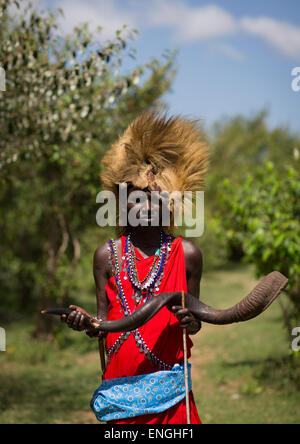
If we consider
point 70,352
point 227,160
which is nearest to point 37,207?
point 70,352

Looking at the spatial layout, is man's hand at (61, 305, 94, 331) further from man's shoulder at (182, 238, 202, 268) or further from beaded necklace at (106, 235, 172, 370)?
man's shoulder at (182, 238, 202, 268)

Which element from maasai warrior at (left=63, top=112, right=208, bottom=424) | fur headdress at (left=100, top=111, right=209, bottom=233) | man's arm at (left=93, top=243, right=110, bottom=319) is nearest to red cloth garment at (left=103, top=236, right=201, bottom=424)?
maasai warrior at (left=63, top=112, right=208, bottom=424)

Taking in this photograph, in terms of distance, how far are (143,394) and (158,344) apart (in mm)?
269

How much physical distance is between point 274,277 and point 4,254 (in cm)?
941

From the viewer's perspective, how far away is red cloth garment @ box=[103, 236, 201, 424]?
270 centimetres

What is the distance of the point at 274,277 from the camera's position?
2539 millimetres

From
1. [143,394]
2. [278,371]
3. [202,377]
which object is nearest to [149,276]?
[143,394]

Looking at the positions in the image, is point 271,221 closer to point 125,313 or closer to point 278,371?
point 278,371

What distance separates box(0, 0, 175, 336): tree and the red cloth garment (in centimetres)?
251

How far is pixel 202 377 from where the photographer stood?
770 cm

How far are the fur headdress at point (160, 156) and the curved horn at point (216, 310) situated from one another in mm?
629

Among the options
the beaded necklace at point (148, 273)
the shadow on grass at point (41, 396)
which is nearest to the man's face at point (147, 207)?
the beaded necklace at point (148, 273)

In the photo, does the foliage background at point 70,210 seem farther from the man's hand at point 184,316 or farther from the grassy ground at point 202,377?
the man's hand at point 184,316

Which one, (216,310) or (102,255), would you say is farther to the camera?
(102,255)
